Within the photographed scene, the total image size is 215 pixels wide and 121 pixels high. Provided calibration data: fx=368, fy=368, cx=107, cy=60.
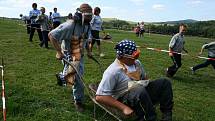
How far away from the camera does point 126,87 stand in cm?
545

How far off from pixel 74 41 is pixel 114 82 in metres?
2.13

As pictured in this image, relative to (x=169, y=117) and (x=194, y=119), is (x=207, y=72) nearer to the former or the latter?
(x=194, y=119)

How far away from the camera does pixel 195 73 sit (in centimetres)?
1377

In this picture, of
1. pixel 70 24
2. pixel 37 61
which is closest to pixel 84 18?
pixel 70 24

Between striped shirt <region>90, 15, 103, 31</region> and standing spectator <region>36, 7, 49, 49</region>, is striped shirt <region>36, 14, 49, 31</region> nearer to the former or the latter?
standing spectator <region>36, 7, 49, 49</region>

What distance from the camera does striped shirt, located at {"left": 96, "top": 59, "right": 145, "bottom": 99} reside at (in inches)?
204

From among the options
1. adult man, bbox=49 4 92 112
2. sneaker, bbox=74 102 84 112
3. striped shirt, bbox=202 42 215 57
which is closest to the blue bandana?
adult man, bbox=49 4 92 112

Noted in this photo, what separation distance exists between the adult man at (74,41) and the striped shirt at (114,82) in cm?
173

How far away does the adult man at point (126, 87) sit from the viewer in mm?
5172

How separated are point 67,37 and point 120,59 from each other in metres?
1.90

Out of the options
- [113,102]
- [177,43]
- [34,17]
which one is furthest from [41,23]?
[113,102]

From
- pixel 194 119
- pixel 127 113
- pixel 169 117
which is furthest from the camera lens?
pixel 194 119

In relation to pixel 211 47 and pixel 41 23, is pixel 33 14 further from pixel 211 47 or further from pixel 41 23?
pixel 211 47

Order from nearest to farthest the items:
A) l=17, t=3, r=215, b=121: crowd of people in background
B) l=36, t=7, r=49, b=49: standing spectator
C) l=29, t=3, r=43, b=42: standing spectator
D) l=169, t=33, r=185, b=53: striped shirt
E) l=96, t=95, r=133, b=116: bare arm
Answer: l=96, t=95, r=133, b=116: bare arm
l=17, t=3, r=215, b=121: crowd of people in background
l=169, t=33, r=185, b=53: striped shirt
l=36, t=7, r=49, b=49: standing spectator
l=29, t=3, r=43, b=42: standing spectator
